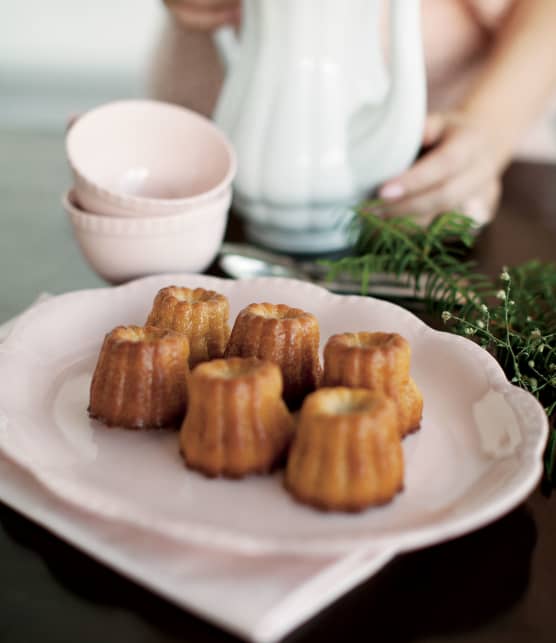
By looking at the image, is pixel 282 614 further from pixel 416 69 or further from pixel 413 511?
pixel 416 69

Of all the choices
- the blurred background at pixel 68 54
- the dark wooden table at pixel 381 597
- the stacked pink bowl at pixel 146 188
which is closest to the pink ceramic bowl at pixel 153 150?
the stacked pink bowl at pixel 146 188

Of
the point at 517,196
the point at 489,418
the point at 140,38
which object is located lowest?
the point at 140,38

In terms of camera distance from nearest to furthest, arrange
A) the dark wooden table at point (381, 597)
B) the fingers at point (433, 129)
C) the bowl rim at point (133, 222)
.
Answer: the dark wooden table at point (381, 597)
the bowl rim at point (133, 222)
the fingers at point (433, 129)

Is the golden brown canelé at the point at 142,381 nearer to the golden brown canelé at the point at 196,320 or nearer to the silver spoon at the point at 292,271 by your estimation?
the golden brown canelé at the point at 196,320

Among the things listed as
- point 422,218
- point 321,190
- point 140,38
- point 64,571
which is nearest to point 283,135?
point 321,190

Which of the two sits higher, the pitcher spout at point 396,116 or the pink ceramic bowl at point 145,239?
the pitcher spout at point 396,116

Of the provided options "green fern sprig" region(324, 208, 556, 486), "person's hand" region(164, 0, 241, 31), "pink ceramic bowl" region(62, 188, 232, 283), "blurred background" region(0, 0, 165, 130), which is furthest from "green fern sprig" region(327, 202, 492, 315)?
"blurred background" region(0, 0, 165, 130)

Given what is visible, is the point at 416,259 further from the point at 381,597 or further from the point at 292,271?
the point at 381,597
